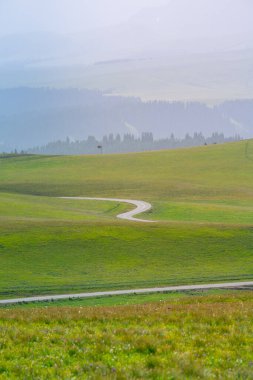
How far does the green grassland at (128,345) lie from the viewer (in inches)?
415

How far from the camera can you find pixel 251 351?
1201 cm

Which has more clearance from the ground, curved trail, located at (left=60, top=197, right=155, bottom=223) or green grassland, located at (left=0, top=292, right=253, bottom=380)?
green grassland, located at (left=0, top=292, right=253, bottom=380)

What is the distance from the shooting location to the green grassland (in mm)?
10539

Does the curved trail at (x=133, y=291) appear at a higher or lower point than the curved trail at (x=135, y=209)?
higher

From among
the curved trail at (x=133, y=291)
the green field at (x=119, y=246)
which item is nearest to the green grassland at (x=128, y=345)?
the curved trail at (x=133, y=291)

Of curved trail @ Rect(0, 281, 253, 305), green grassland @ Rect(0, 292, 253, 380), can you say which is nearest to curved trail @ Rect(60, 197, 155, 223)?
curved trail @ Rect(0, 281, 253, 305)

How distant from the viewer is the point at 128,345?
39.7 feet

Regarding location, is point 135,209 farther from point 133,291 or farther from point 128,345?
point 128,345

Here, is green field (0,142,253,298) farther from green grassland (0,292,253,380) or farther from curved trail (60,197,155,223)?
green grassland (0,292,253,380)

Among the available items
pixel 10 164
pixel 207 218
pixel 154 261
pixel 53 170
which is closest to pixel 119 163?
pixel 53 170

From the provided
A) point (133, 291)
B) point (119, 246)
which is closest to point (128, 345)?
point (133, 291)

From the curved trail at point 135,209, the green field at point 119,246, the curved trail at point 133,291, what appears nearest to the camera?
the curved trail at point 133,291

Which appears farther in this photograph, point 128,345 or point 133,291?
point 133,291

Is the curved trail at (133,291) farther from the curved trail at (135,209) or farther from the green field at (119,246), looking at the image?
the curved trail at (135,209)
